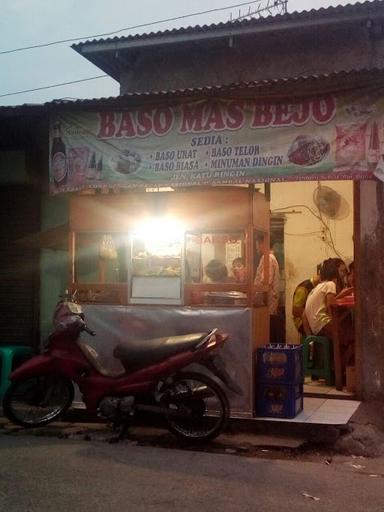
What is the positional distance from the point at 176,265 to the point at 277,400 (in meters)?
1.94

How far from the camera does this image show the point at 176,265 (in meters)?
7.63

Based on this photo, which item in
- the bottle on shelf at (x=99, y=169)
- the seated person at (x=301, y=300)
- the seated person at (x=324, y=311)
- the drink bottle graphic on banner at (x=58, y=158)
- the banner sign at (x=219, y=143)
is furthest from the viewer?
the seated person at (x=301, y=300)

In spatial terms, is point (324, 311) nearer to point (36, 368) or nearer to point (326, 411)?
point (326, 411)

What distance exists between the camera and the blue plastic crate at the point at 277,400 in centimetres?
702

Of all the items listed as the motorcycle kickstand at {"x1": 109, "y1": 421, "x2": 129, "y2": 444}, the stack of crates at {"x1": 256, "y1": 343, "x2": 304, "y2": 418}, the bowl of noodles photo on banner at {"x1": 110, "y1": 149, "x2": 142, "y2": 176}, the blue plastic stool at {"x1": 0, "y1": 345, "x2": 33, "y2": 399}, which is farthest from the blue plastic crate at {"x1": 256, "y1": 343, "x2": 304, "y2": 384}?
the blue plastic stool at {"x1": 0, "y1": 345, "x2": 33, "y2": 399}

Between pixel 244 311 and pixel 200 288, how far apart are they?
24.2 inches

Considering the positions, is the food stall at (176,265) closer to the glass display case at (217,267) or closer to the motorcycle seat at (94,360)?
the glass display case at (217,267)

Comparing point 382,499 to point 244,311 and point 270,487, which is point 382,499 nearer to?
point 270,487

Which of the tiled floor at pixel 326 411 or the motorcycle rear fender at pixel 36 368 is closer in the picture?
the tiled floor at pixel 326 411

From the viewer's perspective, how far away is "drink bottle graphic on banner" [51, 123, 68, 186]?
7.88 metres

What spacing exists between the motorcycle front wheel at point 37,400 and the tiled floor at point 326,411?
222 centimetres

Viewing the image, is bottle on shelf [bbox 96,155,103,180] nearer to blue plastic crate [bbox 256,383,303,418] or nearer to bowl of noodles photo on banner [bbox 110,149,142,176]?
bowl of noodles photo on banner [bbox 110,149,142,176]

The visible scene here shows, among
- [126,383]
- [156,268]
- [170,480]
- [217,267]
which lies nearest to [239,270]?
[217,267]

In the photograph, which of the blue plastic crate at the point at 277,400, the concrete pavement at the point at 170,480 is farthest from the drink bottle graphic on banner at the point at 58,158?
the blue plastic crate at the point at 277,400
